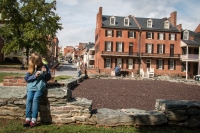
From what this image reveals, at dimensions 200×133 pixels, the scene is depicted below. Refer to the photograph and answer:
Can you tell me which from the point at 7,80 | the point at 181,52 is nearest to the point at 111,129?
the point at 7,80

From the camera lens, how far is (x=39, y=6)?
3384 centimetres

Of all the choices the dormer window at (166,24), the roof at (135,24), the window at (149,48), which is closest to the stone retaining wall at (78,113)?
the roof at (135,24)

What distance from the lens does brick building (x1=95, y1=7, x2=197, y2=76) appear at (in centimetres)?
4041

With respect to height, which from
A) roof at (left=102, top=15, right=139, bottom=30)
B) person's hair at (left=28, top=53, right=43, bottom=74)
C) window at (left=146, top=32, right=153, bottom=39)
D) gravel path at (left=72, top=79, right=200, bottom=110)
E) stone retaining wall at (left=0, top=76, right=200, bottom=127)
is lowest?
gravel path at (left=72, top=79, right=200, bottom=110)

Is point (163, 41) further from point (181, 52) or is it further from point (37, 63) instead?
point (37, 63)

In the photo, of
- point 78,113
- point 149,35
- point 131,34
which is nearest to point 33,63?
point 78,113

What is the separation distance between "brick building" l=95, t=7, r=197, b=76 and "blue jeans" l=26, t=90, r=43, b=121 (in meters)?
34.5

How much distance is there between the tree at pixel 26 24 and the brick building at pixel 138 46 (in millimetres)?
10652

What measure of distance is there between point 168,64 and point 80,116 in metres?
39.8

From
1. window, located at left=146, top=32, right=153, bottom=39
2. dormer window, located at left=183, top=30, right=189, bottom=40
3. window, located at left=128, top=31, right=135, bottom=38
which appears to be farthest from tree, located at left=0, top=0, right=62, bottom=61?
dormer window, located at left=183, top=30, right=189, bottom=40

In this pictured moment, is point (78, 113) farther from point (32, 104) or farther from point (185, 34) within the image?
point (185, 34)

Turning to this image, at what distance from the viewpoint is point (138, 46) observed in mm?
41688

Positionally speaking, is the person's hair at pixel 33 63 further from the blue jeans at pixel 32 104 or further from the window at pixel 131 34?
the window at pixel 131 34

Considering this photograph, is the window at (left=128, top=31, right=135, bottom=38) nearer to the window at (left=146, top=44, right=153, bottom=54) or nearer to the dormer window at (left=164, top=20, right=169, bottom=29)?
the window at (left=146, top=44, right=153, bottom=54)
